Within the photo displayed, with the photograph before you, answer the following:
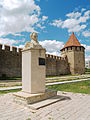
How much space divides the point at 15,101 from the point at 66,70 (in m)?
27.6

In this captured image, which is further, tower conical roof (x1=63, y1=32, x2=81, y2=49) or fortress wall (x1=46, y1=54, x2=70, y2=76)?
tower conical roof (x1=63, y1=32, x2=81, y2=49)

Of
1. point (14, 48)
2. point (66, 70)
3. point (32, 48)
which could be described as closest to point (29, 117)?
point (32, 48)

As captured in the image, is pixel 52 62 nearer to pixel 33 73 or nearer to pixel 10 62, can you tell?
pixel 10 62

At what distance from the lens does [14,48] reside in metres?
19.1

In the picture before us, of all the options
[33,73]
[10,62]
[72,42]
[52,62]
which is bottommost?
[33,73]

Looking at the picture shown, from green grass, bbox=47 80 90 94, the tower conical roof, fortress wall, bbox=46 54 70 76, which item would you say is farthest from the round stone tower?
green grass, bbox=47 80 90 94

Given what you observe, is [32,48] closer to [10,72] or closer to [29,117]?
[29,117]

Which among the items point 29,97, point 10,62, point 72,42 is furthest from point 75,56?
point 29,97

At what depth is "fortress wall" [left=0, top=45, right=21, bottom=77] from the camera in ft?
58.0

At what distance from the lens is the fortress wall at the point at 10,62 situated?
58.0 ft

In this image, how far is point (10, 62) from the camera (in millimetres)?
18641

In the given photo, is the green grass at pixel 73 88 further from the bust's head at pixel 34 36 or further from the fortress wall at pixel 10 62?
the fortress wall at pixel 10 62

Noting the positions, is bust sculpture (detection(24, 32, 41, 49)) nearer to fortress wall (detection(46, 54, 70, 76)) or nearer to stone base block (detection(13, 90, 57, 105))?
stone base block (detection(13, 90, 57, 105))

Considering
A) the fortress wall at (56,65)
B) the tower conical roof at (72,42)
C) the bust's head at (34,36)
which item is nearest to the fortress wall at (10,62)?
the fortress wall at (56,65)
